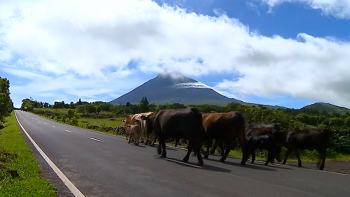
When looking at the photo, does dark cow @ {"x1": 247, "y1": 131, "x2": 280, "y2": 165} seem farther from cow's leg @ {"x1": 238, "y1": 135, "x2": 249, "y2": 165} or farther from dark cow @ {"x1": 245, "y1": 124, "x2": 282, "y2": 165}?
cow's leg @ {"x1": 238, "y1": 135, "x2": 249, "y2": 165}

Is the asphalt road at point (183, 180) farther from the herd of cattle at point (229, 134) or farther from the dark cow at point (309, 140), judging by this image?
the dark cow at point (309, 140)

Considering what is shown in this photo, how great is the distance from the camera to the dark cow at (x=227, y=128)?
45.1ft

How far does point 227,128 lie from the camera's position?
46.1ft

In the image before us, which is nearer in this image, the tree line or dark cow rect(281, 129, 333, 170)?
dark cow rect(281, 129, 333, 170)

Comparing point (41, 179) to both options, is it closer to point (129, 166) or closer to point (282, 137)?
point (129, 166)

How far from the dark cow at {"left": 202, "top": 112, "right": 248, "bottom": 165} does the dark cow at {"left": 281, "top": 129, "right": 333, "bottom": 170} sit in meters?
2.69

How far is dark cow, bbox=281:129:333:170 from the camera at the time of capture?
14422 millimetres

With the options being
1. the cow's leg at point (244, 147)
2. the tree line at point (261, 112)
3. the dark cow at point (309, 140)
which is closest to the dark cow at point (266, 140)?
the dark cow at point (309, 140)

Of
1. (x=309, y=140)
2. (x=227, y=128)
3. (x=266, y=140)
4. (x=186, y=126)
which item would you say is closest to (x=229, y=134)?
(x=227, y=128)

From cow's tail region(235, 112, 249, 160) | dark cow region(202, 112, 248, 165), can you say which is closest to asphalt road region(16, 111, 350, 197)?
cow's tail region(235, 112, 249, 160)

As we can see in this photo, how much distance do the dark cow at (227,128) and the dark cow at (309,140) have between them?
8.81 feet

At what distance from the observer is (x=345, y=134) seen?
23203 millimetres

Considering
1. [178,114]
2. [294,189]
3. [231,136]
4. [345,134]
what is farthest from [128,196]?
[345,134]

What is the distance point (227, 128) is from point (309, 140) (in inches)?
139
